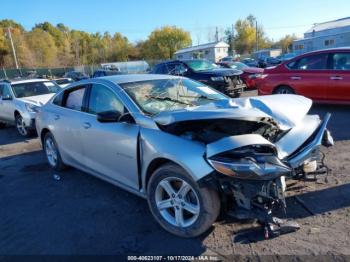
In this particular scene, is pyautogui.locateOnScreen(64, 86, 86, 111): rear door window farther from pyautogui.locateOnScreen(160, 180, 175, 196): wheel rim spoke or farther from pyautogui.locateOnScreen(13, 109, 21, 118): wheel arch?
pyautogui.locateOnScreen(13, 109, 21, 118): wheel arch

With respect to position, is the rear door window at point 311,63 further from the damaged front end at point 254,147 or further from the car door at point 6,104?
the car door at point 6,104

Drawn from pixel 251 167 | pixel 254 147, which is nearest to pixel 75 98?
pixel 254 147

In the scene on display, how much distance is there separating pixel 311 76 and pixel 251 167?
662 cm

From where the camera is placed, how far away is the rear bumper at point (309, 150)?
119 inches

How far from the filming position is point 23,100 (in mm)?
9133

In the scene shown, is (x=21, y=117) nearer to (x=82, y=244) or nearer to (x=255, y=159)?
(x=82, y=244)

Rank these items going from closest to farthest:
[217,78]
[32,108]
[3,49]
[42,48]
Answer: [32,108], [217,78], [3,49], [42,48]

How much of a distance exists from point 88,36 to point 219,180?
11077 cm

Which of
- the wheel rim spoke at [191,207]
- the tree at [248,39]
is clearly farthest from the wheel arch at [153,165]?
the tree at [248,39]

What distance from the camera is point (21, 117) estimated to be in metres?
8.94

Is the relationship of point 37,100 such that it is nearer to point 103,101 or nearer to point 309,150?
point 103,101

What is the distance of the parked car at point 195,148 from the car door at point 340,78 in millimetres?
4534

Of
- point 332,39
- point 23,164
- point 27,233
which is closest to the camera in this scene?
point 27,233

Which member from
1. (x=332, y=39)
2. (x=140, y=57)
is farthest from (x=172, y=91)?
(x=140, y=57)
